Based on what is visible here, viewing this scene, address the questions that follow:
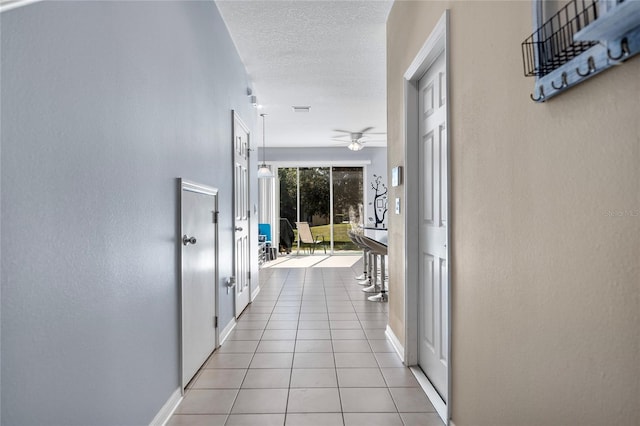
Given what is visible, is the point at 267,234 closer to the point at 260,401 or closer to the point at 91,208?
the point at 260,401

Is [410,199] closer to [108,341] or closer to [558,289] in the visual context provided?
[558,289]

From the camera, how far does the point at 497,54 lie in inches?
58.8

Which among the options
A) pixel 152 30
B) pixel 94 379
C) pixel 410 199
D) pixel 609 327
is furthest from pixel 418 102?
pixel 94 379

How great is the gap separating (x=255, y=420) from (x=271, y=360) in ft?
2.99

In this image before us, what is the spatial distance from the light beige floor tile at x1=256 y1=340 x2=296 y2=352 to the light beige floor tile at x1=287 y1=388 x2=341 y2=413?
31.6 inches

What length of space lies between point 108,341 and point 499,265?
4.70 ft

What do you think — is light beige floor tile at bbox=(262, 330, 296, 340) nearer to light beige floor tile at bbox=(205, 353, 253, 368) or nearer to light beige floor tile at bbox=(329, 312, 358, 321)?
light beige floor tile at bbox=(205, 353, 253, 368)

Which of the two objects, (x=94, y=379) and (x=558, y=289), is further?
(x=94, y=379)

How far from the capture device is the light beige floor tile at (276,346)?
337cm

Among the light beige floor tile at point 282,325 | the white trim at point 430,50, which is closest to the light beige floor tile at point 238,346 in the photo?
the light beige floor tile at point 282,325

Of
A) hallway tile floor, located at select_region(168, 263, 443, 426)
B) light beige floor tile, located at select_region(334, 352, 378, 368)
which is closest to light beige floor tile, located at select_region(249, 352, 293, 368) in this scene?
hallway tile floor, located at select_region(168, 263, 443, 426)

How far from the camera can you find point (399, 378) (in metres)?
2.77

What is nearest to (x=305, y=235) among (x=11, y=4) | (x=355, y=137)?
(x=355, y=137)

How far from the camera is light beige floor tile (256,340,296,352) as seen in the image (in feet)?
11.1
